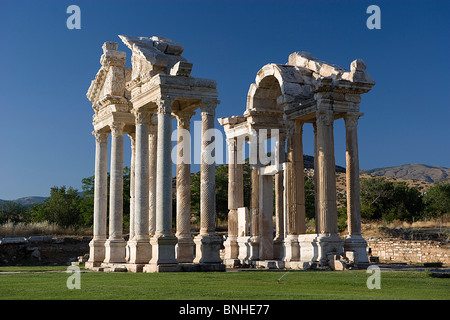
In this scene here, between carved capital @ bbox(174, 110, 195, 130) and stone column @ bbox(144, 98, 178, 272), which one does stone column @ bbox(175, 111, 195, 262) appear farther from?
stone column @ bbox(144, 98, 178, 272)

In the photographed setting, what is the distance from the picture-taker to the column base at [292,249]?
91.8 feet

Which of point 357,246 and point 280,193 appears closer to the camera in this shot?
point 357,246

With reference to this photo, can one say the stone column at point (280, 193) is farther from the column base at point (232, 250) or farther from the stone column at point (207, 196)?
the stone column at point (207, 196)

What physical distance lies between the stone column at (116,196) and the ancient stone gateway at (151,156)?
48 mm

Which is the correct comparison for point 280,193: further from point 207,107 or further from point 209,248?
point 207,107

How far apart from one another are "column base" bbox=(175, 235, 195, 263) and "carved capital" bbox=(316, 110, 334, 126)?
310 inches

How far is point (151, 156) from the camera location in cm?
2867

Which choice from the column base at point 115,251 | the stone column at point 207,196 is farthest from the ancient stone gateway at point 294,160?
the column base at point 115,251

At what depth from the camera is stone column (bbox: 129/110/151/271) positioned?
26.0 metres

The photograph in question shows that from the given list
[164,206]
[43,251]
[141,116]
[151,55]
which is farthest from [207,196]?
[43,251]

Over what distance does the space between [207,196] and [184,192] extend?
1628mm
